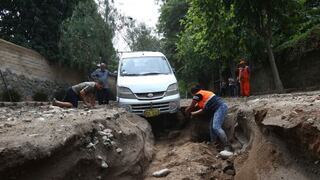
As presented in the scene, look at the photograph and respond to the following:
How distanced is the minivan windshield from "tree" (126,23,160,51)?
26.1 meters

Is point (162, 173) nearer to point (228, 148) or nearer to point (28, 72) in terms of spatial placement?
point (228, 148)

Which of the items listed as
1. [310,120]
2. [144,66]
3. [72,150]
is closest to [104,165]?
[72,150]

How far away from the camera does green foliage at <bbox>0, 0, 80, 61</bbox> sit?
70.1ft

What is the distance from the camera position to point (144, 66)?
11570 millimetres

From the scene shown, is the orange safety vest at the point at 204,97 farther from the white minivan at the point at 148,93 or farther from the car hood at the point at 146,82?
the car hood at the point at 146,82

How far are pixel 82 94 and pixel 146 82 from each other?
6.02 feet

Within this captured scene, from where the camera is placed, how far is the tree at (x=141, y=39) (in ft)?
130

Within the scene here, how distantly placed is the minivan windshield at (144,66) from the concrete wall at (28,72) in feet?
23.6

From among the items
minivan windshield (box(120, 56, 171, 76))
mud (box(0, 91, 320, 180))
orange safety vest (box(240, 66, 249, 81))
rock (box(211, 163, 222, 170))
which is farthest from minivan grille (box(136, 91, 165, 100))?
orange safety vest (box(240, 66, 249, 81))

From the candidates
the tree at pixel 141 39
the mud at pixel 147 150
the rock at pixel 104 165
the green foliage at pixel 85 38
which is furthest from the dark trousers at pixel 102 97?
the tree at pixel 141 39

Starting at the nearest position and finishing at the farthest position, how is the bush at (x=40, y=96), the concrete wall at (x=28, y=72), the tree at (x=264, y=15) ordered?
the tree at (x=264, y=15) < the concrete wall at (x=28, y=72) < the bush at (x=40, y=96)

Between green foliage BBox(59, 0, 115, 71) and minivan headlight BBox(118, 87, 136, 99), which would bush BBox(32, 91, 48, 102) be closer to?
green foliage BBox(59, 0, 115, 71)

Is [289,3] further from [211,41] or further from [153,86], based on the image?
[153,86]

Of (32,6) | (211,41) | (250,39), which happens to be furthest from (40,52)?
(250,39)
